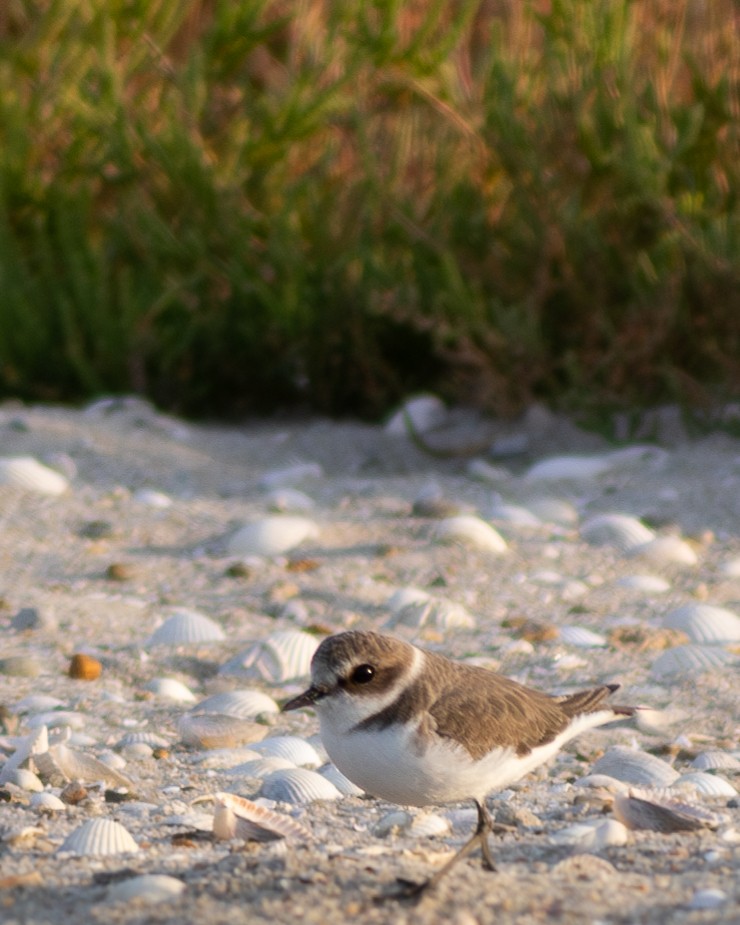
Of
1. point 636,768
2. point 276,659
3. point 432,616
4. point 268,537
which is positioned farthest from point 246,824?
point 268,537

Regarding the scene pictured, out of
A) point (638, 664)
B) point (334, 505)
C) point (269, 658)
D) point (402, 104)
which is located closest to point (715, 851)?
point (638, 664)

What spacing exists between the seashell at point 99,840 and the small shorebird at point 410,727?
0.40 metres

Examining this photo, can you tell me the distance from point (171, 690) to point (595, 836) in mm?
1366

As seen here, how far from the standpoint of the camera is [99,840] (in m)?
2.46

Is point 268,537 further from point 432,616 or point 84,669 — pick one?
point 84,669

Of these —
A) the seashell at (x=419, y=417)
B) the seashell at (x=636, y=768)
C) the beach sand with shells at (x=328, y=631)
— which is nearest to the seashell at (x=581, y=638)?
the beach sand with shells at (x=328, y=631)

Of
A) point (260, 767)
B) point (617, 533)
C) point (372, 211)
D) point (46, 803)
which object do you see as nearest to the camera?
point (46, 803)

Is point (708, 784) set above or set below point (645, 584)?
above

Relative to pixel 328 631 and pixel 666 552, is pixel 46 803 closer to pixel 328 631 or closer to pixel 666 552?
pixel 328 631

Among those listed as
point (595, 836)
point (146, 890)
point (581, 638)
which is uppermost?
point (146, 890)

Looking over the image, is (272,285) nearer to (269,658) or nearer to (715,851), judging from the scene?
(269,658)

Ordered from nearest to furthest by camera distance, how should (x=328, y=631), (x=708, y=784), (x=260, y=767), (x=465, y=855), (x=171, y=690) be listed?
(x=465, y=855)
(x=708, y=784)
(x=260, y=767)
(x=171, y=690)
(x=328, y=631)

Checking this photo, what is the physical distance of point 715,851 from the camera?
2.46 m

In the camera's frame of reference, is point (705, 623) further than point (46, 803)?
Yes
